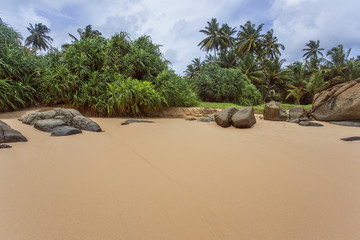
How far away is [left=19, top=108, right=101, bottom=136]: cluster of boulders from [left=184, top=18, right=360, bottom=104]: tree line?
28.6ft

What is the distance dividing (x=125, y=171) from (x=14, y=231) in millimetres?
777

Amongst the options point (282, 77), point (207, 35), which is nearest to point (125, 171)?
point (282, 77)

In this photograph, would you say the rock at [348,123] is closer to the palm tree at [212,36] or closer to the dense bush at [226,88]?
the dense bush at [226,88]

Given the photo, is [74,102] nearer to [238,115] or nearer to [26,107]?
[26,107]

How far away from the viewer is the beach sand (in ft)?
2.82

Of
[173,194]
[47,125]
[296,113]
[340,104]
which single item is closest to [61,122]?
[47,125]

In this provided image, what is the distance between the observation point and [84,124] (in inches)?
126

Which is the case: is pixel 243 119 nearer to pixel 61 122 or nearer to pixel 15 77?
pixel 61 122

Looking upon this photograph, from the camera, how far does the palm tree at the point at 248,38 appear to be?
21969mm

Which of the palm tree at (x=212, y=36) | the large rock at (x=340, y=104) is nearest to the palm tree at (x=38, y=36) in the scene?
the palm tree at (x=212, y=36)

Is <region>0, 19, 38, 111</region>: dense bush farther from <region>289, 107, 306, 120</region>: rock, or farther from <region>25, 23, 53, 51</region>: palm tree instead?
<region>25, 23, 53, 51</region>: palm tree

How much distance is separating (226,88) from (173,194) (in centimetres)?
1028

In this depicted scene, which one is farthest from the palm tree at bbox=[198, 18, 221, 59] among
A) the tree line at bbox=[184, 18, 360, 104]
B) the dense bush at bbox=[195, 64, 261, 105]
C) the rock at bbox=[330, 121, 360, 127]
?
the rock at bbox=[330, 121, 360, 127]

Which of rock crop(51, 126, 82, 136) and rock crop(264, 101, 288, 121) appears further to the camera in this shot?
rock crop(264, 101, 288, 121)
